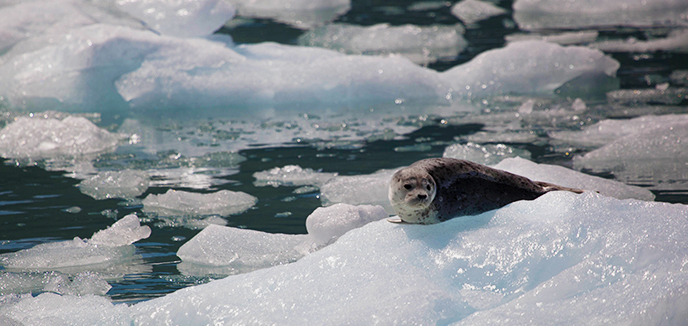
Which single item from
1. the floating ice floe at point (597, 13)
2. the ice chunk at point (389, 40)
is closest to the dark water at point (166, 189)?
the ice chunk at point (389, 40)

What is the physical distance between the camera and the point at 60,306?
258 centimetres

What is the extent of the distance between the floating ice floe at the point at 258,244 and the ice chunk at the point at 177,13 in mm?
5472

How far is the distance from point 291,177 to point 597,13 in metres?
10.3

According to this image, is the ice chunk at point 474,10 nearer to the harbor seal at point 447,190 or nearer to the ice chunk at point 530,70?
the ice chunk at point 530,70

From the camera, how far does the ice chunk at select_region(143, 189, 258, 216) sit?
4.19 m

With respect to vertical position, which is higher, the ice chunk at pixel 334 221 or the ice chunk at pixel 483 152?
the ice chunk at pixel 334 221

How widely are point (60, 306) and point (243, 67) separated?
549 centimetres

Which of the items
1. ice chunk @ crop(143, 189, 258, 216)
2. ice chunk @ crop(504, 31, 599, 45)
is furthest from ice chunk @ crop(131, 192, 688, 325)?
ice chunk @ crop(504, 31, 599, 45)

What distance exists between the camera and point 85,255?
3.32 metres

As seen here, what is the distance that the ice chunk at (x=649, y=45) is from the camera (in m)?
9.86

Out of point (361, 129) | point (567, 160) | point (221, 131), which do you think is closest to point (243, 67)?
point (221, 131)

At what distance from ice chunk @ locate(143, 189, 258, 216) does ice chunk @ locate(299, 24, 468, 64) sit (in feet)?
21.0

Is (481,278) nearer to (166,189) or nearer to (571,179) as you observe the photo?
(571,179)

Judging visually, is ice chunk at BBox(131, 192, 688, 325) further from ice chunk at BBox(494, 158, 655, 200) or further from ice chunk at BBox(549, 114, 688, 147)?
ice chunk at BBox(549, 114, 688, 147)
